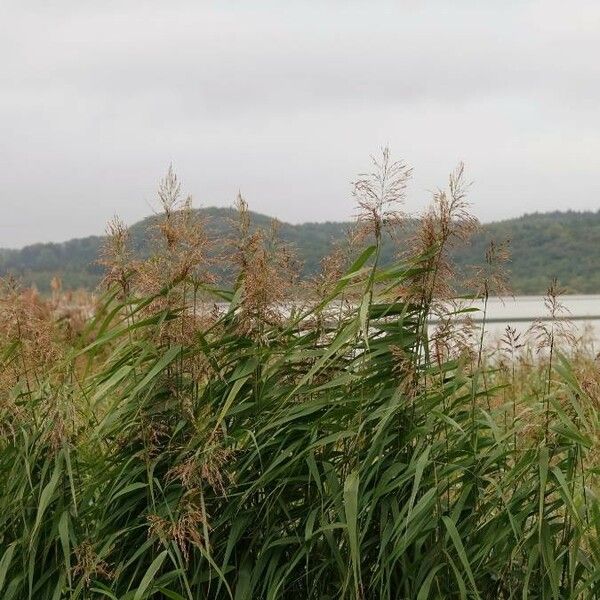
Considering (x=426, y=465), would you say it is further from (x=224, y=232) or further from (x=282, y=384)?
(x=224, y=232)

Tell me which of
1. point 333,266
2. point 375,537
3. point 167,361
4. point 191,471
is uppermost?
point 333,266

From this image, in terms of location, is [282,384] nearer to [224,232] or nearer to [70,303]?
[224,232]

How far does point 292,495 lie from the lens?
353 centimetres

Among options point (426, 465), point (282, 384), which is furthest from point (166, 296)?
point (426, 465)

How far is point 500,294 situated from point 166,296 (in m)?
1.05

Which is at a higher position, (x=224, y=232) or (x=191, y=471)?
(x=224, y=232)

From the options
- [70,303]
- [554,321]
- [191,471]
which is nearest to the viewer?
[191,471]

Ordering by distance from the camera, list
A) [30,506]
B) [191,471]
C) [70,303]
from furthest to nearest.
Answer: [70,303] → [30,506] → [191,471]

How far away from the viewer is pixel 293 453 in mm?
3527

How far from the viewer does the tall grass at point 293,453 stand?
3357 mm

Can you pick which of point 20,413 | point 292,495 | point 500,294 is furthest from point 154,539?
point 500,294

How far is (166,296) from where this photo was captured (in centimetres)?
364

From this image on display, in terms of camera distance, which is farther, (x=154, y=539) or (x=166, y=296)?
(x=166, y=296)

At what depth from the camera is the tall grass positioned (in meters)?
3.36
